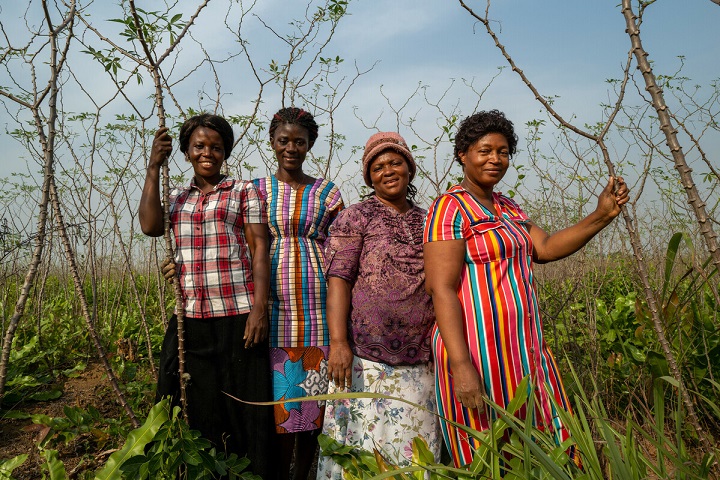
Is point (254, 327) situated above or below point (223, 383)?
above

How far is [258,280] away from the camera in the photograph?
214 cm

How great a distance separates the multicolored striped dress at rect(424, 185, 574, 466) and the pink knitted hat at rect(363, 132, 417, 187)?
34cm

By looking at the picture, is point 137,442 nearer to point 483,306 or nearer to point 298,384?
point 298,384

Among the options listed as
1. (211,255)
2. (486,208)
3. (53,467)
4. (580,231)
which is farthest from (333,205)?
(53,467)

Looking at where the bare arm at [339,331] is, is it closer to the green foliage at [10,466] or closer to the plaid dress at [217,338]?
the plaid dress at [217,338]

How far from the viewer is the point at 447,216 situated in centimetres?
176

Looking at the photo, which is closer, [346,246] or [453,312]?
[453,312]

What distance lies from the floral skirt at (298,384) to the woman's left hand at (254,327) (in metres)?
0.16

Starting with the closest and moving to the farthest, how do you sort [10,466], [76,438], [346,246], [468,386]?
1. [468,386]
2. [10,466]
3. [346,246]
4. [76,438]

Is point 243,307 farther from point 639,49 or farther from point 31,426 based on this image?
point 31,426

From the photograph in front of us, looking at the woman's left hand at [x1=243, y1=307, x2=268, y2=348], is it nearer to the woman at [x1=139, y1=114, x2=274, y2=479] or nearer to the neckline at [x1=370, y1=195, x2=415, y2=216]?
the woman at [x1=139, y1=114, x2=274, y2=479]

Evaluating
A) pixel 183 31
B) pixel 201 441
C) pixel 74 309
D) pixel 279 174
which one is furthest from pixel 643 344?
pixel 74 309

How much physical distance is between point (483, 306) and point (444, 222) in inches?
11.6

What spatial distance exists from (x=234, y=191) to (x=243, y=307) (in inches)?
18.4
